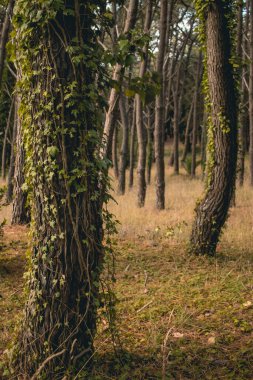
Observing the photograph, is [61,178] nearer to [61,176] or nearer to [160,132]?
[61,176]

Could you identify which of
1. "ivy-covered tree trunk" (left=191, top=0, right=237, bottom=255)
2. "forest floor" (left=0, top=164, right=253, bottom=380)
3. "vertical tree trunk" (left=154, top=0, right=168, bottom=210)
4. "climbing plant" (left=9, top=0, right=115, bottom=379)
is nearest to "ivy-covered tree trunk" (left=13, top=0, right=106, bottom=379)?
"climbing plant" (left=9, top=0, right=115, bottom=379)

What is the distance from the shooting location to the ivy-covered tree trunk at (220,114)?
6.85 m

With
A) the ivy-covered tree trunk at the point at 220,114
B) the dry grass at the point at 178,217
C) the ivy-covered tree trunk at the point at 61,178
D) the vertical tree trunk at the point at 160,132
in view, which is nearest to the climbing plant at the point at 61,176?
the ivy-covered tree trunk at the point at 61,178

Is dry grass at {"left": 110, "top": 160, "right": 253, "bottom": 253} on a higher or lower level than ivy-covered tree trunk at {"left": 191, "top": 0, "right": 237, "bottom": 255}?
lower

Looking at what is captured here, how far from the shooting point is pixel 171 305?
516 cm

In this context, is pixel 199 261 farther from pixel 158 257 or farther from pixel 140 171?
pixel 140 171

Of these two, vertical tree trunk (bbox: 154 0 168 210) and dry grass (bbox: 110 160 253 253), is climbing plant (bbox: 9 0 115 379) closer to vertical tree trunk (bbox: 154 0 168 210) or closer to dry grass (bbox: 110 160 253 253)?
dry grass (bbox: 110 160 253 253)

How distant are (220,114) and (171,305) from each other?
3.31 m

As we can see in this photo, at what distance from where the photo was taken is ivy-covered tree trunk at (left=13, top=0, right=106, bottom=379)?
10.6 feet

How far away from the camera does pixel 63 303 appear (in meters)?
3.42

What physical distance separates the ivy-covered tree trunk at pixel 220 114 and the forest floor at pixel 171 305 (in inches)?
39.7

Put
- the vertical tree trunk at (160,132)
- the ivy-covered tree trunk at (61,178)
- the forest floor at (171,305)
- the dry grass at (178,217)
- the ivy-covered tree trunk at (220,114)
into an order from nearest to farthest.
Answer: the ivy-covered tree trunk at (61,178)
the forest floor at (171,305)
the ivy-covered tree trunk at (220,114)
the dry grass at (178,217)
the vertical tree trunk at (160,132)

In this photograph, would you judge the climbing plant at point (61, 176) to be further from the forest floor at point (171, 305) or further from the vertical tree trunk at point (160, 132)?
the vertical tree trunk at point (160, 132)

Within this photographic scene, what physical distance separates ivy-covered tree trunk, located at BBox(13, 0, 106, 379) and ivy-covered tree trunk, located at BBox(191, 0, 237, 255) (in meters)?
3.78
